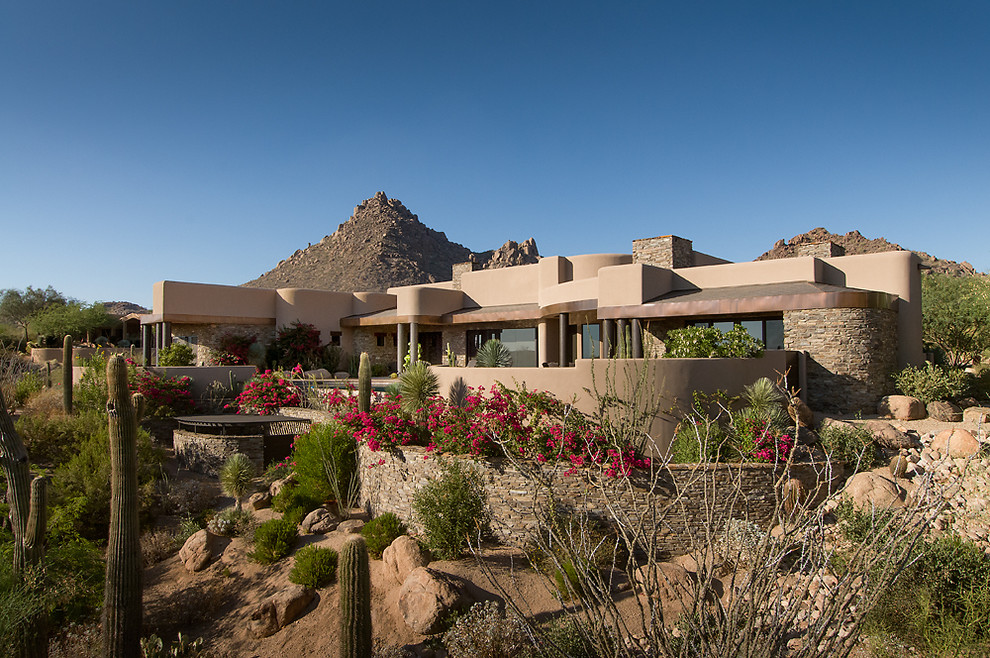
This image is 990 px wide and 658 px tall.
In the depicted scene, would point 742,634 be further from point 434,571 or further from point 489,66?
point 489,66

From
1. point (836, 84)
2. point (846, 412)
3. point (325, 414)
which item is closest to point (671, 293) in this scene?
point (846, 412)

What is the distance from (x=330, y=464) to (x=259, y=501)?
217cm

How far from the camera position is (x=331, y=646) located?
8.61m

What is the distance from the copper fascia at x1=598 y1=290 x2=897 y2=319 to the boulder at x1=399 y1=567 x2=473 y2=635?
36.7 ft

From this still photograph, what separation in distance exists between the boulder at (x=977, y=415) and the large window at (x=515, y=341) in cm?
1401

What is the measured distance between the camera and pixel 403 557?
975cm

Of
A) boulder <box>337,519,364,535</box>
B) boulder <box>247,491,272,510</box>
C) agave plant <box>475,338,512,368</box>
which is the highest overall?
agave plant <box>475,338,512,368</box>

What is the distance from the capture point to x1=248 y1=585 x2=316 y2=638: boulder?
29.5ft

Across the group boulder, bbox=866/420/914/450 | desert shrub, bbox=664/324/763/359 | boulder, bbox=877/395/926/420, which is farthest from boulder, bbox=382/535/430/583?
boulder, bbox=877/395/926/420

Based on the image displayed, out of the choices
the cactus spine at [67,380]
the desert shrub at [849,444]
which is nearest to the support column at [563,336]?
the desert shrub at [849,444]

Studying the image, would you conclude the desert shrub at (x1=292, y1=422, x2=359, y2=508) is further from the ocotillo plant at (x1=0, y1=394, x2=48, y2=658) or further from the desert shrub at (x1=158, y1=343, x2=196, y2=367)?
the desert shrub at (x1=158, y1=343, x2=196, y2=367)

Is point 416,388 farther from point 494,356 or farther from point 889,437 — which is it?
point 889,437

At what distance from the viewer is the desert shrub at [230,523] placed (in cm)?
1211

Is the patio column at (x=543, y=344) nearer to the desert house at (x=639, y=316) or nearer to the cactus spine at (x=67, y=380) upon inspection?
the desert house at (x=639, y=316)
